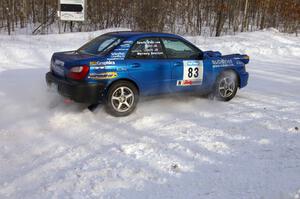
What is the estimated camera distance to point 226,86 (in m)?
7.02

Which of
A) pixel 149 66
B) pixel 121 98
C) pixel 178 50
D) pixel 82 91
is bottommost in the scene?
pixel 121 98

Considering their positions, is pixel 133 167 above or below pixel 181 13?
below

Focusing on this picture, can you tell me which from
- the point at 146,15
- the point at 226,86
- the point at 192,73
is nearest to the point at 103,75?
the point at 192,73

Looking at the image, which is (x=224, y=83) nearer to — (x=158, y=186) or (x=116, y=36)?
(x=116, y=36)

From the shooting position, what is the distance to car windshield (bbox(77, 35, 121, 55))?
5818 millimetres

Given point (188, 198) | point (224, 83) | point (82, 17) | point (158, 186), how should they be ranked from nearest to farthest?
point (188, 198)
point (158, 186)
point (224, 83)
point (82, 17)

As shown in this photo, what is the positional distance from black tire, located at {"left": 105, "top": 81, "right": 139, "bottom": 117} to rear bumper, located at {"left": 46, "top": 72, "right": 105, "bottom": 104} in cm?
19

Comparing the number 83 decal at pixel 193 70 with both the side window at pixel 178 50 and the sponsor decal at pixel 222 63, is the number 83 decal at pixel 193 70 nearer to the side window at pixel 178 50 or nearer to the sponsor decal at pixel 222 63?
the side window at pixel 178 50

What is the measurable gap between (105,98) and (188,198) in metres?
2.84

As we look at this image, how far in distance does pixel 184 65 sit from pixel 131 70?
1144 millimetres

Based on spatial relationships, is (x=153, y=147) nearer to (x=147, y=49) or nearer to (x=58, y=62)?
(x=147, y=49)

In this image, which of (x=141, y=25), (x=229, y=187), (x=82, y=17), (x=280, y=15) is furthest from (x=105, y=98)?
(x=280, y=15)

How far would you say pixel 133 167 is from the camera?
3.91m

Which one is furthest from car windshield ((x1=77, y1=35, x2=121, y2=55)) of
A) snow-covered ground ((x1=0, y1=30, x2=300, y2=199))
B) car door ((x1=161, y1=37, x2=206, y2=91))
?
snow-covered ground ((x1=0, y1=30, x2=300, y2=199))
